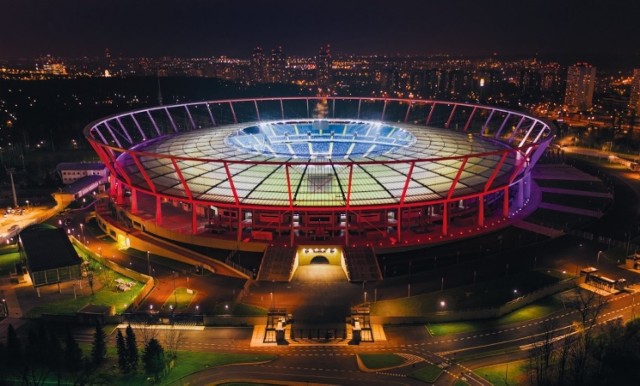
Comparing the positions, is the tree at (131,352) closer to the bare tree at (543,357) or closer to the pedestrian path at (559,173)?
the bare tree at (543,357)

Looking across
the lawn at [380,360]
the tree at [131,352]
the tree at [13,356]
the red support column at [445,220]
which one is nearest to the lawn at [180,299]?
the tree at [131,352]

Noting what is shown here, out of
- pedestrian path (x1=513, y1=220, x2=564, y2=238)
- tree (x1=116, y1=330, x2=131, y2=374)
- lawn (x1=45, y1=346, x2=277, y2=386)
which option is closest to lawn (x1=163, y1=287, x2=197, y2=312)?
lawn (x1=45, y1=346, x2=277, y2=386)

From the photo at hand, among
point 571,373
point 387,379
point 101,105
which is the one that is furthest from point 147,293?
point 101,105

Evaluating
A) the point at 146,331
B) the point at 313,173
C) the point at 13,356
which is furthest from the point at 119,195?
the point at 13,356

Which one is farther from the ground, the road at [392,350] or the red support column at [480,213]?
the red support column at [480,213]

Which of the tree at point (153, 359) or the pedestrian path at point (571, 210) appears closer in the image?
the tree at point (153, 359)

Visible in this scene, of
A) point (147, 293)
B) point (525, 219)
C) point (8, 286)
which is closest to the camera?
point (147, 293)

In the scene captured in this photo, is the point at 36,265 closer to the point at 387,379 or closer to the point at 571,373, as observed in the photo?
the point at 387,379

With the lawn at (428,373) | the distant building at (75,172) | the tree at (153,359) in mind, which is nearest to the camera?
the lawn at (428,373)
